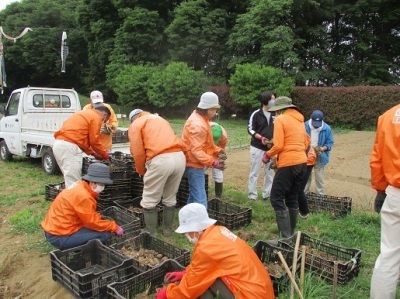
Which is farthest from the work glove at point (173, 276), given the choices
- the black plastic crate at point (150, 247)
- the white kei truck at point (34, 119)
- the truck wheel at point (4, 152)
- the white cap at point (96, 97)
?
the truck wheel at point (4, 152)

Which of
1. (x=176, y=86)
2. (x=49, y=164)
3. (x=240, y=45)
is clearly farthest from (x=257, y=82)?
(x=49, y=164)

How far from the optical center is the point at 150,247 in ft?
13.7

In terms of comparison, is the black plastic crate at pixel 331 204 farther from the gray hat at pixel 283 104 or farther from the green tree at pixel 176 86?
the green tree at pixel 176 86

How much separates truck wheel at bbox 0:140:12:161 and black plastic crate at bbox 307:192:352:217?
8495 millimetres

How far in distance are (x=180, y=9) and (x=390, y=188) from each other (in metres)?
26.4

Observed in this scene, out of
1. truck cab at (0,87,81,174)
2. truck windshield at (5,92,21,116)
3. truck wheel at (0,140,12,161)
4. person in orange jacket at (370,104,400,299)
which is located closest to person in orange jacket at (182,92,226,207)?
person in orange jacket at (370,104,400,299)

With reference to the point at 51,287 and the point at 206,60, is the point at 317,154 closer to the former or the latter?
the point at 51,287

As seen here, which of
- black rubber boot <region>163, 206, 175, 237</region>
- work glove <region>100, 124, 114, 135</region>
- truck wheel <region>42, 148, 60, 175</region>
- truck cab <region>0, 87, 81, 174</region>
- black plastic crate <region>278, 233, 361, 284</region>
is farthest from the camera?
truck cab <region>0, 87, 81, 174</region>

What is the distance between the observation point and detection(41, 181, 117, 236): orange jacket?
12.3 ft

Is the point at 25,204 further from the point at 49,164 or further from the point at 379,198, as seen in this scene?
the point at 379,198

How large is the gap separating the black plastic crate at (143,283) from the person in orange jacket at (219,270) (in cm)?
62

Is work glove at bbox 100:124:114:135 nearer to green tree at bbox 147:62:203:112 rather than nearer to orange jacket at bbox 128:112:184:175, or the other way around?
orange jacket at bbox 128:112:184:175

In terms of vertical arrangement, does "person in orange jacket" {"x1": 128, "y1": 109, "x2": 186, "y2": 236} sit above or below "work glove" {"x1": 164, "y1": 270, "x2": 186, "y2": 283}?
above

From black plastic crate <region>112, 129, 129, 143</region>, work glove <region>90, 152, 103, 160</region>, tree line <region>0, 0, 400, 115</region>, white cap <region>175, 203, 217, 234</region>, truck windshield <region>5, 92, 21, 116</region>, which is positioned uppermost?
tree line <region>0, 0, 400, 115</region>
